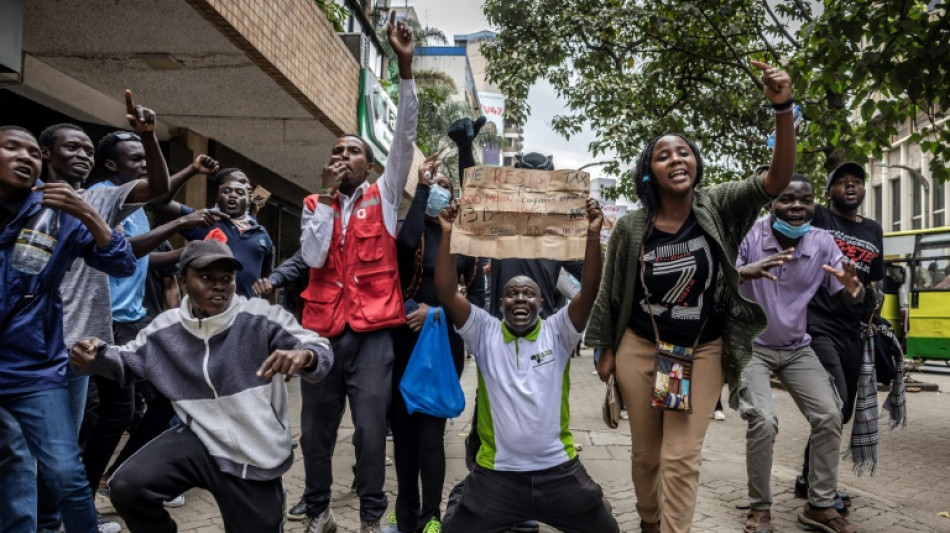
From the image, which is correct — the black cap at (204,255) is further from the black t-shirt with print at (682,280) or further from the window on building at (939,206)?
the window on building at (939,206)

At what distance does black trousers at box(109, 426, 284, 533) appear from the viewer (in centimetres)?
326

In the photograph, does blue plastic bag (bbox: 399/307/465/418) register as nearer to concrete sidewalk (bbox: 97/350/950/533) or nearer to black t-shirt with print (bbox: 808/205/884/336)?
concrete sidewalk (bbox: 97/350/950/533)

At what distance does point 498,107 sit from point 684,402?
44.4m

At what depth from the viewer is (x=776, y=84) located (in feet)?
11.2

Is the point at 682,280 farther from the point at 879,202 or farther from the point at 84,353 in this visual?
the point at 879,202

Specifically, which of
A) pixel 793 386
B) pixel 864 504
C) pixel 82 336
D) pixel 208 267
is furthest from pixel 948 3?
pixel 82 336

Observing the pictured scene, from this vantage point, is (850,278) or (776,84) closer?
(776,84)

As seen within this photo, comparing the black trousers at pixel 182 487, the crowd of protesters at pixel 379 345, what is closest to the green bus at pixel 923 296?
the crowd of protesters at pixel 379 345

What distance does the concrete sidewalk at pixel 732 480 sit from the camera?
4898 mm

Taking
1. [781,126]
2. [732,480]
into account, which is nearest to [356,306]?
[781,126]

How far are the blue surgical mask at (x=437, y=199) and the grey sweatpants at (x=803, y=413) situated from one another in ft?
6.60

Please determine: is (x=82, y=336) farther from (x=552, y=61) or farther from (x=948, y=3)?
(x=552, y=61)

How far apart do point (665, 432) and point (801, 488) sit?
88.6 inches

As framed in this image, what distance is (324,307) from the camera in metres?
4.27
